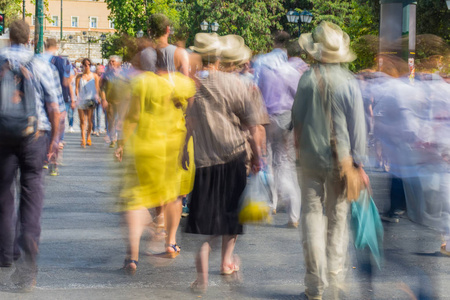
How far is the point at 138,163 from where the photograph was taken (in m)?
6.22

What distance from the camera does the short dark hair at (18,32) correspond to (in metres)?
6.02

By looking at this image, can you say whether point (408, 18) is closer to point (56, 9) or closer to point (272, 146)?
point (272, 146)

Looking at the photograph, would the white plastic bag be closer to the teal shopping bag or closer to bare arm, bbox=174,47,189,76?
the teal shopping bag

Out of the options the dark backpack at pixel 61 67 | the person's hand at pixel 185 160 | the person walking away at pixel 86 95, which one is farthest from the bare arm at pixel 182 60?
the person walking away at pixel 86 95

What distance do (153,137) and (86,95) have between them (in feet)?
37.9

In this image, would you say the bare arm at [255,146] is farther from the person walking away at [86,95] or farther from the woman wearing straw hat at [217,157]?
the person walking away at [86,95]

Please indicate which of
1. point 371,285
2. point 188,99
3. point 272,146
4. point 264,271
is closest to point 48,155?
point 188,99

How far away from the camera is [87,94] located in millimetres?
17422

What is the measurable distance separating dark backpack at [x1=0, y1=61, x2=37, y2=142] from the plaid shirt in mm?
48

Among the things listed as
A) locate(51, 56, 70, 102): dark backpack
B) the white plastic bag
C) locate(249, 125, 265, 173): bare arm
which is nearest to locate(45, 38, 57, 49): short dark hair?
locate(51, 56, 70, 102): dark backpack

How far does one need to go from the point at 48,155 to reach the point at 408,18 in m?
7.64

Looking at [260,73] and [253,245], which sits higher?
[260,73]

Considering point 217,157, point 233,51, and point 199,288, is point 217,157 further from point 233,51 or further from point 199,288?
point 199,288

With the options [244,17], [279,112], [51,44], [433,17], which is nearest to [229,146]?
[279,112]
